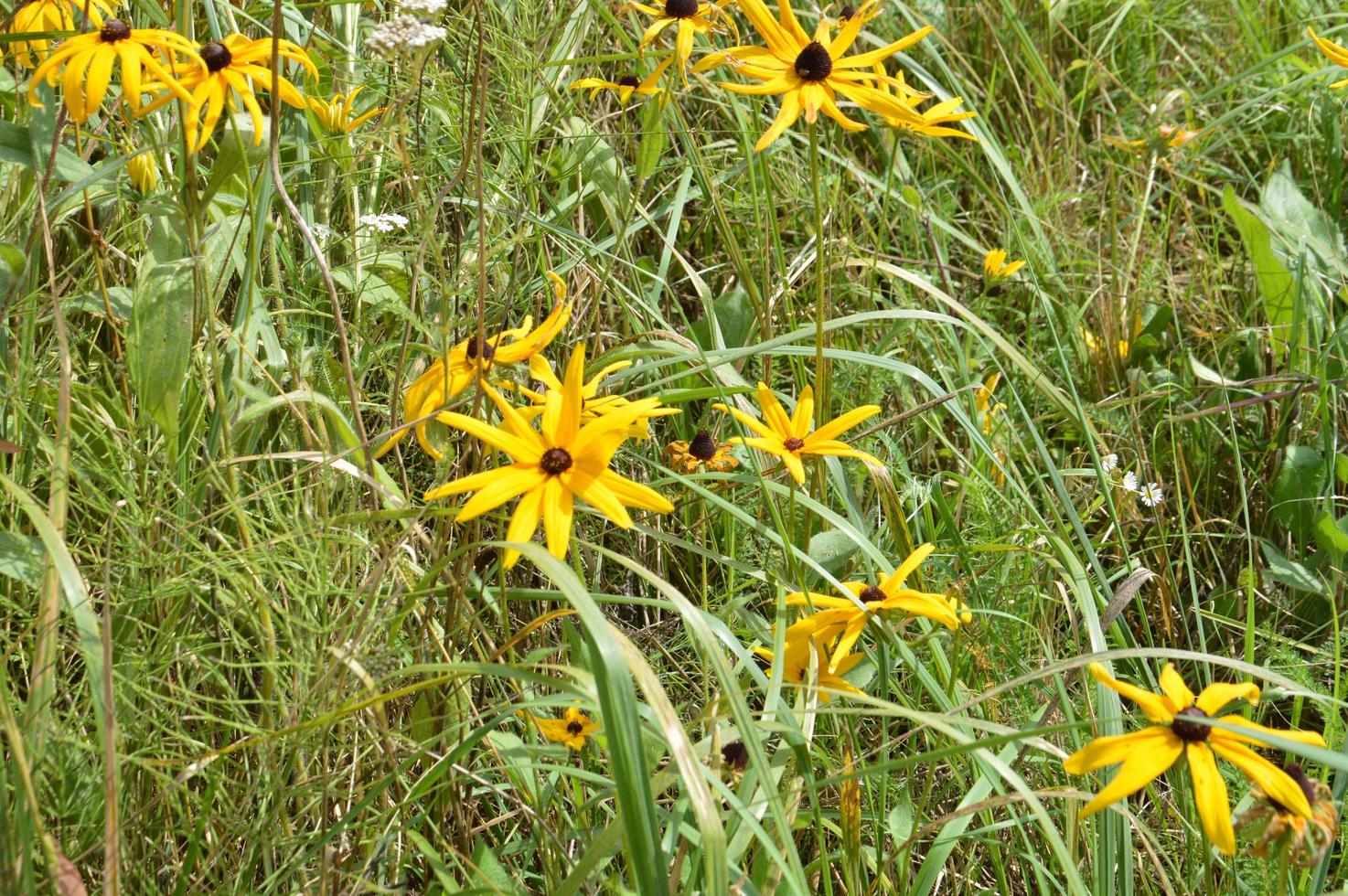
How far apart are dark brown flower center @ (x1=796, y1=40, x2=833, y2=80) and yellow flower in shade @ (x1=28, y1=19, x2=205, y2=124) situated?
692 millimetres

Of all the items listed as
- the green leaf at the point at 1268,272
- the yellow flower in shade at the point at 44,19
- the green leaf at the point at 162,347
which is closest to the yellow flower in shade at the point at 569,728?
the green leaf at the point at 162,347

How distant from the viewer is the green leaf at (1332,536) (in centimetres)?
184

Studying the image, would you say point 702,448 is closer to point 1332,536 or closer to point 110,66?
point 110,66

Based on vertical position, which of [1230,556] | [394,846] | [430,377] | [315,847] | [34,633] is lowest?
[1230,556]

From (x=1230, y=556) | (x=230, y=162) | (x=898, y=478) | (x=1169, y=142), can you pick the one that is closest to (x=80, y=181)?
(x=230, y=162)

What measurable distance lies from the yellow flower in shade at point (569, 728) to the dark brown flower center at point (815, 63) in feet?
2.62

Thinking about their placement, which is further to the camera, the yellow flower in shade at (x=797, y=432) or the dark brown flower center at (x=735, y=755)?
the yellow flower in shade at (x=797, y=432)

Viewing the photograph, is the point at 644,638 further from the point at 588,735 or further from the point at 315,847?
the point at 315,847

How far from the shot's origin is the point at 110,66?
1.30 metres

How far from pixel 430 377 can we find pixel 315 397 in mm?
153

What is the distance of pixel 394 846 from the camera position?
4.23 ft

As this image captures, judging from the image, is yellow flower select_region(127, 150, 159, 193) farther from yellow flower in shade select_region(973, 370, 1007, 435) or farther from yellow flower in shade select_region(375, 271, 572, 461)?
yellow flower in shade select_region(973, 370, 1007, 435)

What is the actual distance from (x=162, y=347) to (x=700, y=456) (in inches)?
27.0

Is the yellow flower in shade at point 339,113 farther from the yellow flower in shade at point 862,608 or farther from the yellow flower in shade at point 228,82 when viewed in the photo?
the yellow flower in shade at point 862,608
